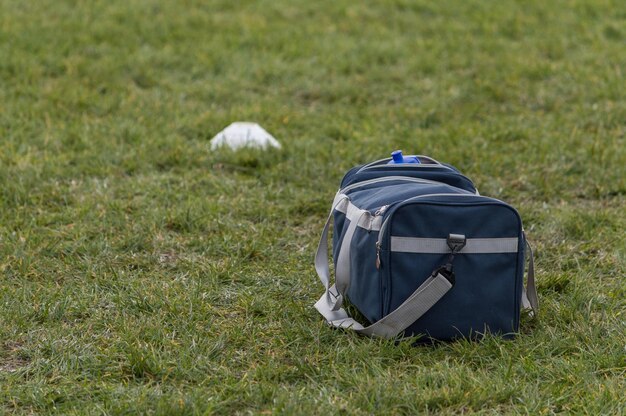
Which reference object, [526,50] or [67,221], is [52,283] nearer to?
[67,221]

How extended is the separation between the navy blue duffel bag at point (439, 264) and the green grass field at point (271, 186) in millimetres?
99

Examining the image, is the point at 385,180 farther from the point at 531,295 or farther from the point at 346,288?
the point at 531,295

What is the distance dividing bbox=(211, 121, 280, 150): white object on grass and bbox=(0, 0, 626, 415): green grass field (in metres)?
0.14

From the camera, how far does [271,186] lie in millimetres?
5414

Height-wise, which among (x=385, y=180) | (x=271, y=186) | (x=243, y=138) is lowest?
(x=271, y=186)

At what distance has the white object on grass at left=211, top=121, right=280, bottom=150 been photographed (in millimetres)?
5934

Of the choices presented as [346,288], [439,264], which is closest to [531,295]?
[439,264]

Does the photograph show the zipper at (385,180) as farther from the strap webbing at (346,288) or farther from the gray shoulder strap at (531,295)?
the gray shoulder strap at (531,295)

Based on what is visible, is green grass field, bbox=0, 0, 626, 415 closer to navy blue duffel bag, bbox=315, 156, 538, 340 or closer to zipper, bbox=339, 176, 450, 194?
navy blue duffel bag, bbox=315, 156, 538, 340

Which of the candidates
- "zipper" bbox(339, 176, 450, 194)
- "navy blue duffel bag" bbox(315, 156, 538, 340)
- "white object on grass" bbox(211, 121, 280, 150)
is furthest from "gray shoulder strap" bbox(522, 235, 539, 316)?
"white object on grass" bbox(211, 121, 280, 150)

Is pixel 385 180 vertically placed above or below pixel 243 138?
above

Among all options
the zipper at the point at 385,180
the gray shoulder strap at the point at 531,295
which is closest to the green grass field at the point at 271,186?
the gray shoulder strap at the point at 531,295

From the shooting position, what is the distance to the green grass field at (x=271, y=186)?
3.14 meters

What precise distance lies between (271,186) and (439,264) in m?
2.24
